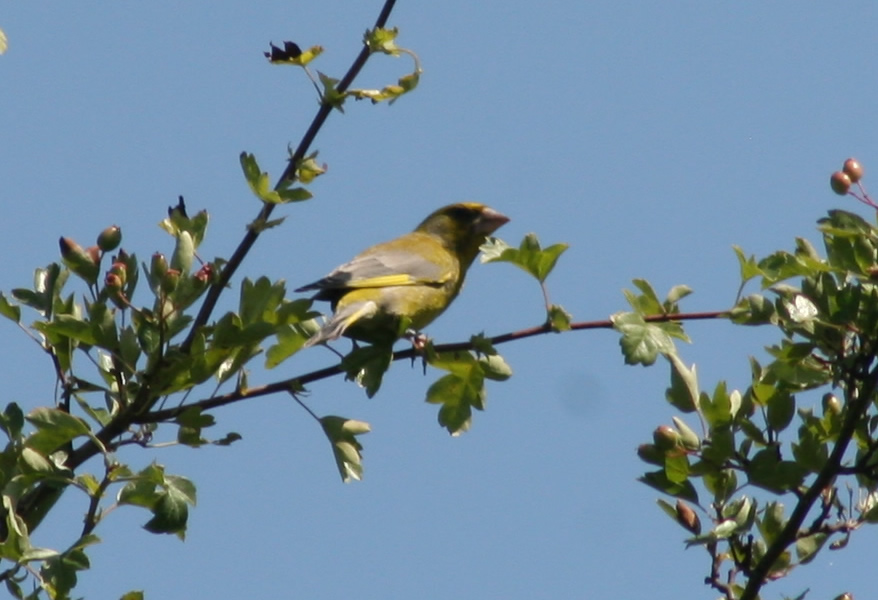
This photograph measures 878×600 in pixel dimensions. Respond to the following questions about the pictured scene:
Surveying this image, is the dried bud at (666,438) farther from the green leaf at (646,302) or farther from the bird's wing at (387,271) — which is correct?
the bird's wing at (387,271)

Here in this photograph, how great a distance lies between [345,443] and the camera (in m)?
3.46

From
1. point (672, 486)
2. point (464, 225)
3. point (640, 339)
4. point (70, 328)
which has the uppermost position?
point (464, 225)

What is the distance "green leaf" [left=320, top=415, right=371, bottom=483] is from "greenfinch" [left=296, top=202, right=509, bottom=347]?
25 cm

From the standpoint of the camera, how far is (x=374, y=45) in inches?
117

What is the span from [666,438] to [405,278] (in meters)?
2.33

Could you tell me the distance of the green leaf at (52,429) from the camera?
9.59 ft

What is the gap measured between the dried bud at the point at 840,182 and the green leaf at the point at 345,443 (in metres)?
1.40

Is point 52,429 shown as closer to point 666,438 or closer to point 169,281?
point 169,281

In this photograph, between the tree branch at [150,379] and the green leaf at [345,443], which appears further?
the green leaf at [345,443]

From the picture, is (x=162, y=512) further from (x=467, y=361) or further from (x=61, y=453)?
(x=467, y=361)

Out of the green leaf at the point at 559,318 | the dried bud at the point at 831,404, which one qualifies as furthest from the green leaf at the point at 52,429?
the dried bud at the point at 831,404

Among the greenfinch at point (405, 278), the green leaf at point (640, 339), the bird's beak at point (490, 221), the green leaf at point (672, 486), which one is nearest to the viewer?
the green leaf at point (640, 339)

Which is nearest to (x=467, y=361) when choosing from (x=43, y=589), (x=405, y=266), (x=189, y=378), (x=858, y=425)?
(x=189, y=378)

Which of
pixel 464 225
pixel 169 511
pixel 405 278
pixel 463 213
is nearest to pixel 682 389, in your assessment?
pixel 169 511
